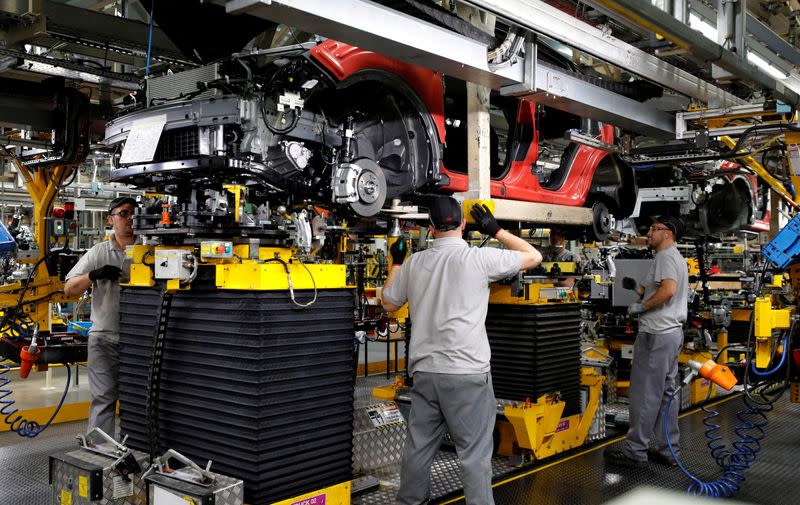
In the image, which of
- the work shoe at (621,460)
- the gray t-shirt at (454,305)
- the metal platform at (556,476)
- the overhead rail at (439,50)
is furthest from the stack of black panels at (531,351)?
the gray t-shirt at (454,305)

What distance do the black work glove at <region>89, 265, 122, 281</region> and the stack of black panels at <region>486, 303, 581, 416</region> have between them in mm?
2692

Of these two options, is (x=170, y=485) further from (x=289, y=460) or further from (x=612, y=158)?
(x=612, y=158)

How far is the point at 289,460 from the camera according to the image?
3240mm

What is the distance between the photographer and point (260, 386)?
10.2 ft

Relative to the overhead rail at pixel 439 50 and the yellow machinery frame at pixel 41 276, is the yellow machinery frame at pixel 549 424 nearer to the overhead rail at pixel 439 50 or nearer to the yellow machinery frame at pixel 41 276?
the overhead rail at pixel 439 50

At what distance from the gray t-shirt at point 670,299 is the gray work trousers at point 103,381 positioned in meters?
3.77

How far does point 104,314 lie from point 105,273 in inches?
11.0

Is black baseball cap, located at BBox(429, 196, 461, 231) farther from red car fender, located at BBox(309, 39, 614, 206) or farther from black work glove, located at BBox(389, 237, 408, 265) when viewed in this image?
red car fender, located at BBox(309, 39, 614, 206)

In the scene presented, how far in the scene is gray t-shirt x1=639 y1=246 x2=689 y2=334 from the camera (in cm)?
517

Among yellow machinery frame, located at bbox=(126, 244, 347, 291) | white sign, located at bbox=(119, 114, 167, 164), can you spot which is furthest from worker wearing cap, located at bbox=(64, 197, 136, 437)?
white sign, located at bbox=(119, 114, 167, 164)

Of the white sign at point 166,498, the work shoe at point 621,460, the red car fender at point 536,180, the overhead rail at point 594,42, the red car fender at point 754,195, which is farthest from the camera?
the red car fender at point 754,195

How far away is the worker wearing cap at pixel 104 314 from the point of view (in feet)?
14.4

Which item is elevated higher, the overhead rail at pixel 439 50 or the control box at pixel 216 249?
the overhead rail at pixel 439 50

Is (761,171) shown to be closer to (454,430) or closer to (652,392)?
(652,392)
